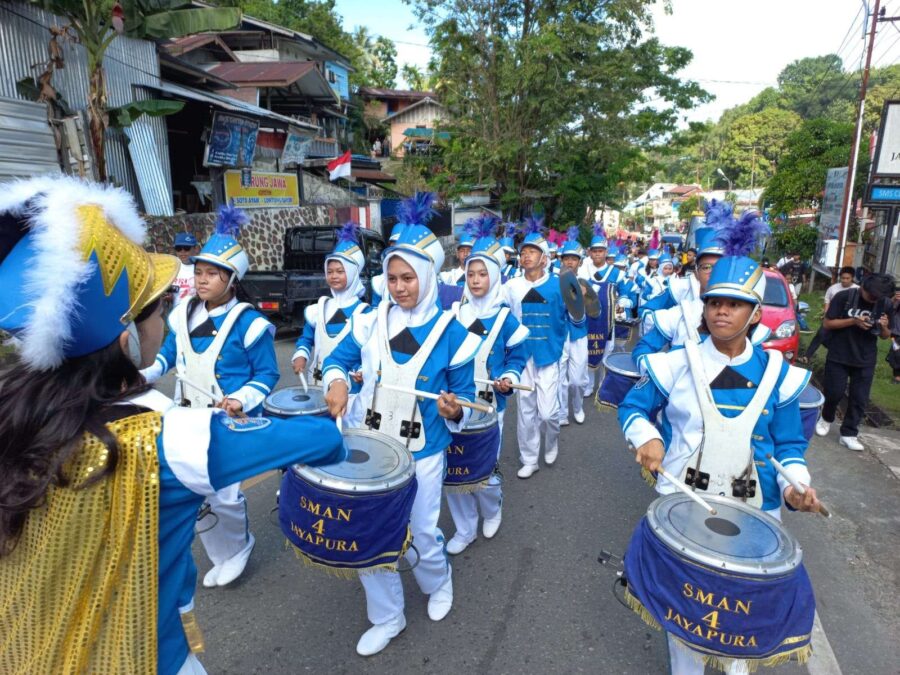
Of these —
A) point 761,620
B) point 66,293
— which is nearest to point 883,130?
point 761,620

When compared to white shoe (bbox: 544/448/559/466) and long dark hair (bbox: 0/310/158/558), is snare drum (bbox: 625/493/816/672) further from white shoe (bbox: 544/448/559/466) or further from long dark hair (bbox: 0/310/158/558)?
white shoe (bbox: 544/448/559/466)

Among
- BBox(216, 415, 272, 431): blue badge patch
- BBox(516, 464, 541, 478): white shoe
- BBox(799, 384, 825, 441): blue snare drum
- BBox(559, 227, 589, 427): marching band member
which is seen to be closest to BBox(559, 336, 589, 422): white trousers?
BBox(559, 227, 589, 427): marching band member

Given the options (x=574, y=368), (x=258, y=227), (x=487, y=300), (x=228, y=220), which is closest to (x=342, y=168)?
(x=258, y=227)

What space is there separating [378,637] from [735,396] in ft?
7.29

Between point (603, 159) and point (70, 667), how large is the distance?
22.0 m

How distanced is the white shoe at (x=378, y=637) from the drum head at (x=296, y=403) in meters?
1.32

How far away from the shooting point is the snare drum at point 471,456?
361 centimetres

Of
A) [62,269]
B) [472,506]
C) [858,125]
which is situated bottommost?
[472,506]

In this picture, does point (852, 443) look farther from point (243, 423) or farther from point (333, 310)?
point (243, 423)

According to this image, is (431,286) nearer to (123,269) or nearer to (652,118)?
(123,269)

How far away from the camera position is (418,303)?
3232mm

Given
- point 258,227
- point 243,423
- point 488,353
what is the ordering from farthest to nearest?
point 258,227
point 488,353
point 243,423


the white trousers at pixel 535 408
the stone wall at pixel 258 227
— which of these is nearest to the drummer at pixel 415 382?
the white trousers at pixel 535 408

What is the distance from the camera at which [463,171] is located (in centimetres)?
2234
